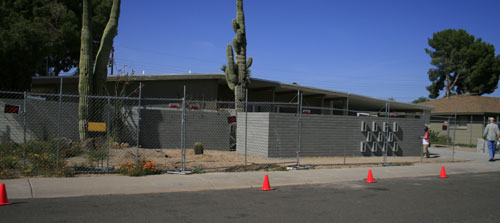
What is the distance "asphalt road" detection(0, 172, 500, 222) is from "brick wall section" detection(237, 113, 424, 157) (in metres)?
5.26

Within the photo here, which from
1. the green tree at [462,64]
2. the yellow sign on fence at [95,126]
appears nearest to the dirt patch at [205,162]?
the yellow sign on fence at [95,126]

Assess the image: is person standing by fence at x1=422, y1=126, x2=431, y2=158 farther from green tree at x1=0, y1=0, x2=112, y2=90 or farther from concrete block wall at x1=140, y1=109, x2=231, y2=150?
green tree at x1=0, y1=0, x2=112, y2=90

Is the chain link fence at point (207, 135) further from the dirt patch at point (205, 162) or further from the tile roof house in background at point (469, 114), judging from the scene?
the tile roof house in background at point (469, 114)

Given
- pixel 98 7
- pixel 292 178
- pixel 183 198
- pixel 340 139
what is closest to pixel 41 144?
pixel 183 198

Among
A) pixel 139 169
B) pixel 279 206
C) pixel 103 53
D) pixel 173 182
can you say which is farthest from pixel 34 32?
pixel 279 206

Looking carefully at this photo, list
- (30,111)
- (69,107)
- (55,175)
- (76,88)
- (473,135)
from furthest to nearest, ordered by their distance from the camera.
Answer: (473,135), (76,88), (69,107), (30,111), (55,175)

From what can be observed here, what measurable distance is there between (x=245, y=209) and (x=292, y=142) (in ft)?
27.2

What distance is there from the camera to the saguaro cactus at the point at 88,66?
1409cm

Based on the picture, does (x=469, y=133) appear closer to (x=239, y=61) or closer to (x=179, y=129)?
(x=239, y=61)

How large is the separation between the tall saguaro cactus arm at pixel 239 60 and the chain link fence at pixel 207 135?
112 cm

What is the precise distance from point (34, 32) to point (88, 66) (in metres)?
6.07

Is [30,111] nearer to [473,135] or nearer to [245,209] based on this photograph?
[245,209]

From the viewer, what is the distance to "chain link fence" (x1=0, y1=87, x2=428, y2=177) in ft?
40.5

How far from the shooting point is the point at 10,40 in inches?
687
